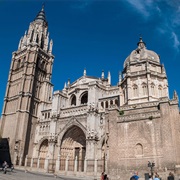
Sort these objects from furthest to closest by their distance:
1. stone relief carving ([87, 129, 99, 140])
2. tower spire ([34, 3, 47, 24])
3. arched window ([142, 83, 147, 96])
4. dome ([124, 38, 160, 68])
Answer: tower spire ([34, 3, 47, 24]) → dome ([124, 38, 160, 68]) → arched window ([142, 83, 147, 96]) → stone relief carving ([87, 129, 99, 140])

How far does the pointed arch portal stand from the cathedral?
0.16 meters

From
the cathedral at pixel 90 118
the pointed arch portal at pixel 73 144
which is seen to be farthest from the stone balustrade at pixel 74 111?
the pointed arch portal at pixel 73 144

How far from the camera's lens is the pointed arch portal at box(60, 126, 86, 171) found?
3456 centimetres

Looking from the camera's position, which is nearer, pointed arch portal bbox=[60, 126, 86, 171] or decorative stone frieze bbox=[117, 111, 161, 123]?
decorative stone frieze bbox=[117, 111, 161, 123]

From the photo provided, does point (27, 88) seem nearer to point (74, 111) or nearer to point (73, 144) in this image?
point (74, 111)

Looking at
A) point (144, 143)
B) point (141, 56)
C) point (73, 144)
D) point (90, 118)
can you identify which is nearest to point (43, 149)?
point (73, 144)

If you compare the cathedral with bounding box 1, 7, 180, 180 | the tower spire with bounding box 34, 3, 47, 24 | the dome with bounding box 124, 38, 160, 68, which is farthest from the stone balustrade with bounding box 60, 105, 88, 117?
the tower spire with bounding box 34, 3, 47, 24

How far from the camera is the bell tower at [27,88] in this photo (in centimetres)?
3900

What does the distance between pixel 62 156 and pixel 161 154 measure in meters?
20.3

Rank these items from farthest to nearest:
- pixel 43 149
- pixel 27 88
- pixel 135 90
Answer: pixel 27 88
pixel 43 149
pixel 135 90

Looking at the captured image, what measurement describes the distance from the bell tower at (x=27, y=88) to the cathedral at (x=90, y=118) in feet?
0.59

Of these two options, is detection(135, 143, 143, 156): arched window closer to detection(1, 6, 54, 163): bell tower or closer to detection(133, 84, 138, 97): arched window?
detection(133, 84, 138, 97): arched window

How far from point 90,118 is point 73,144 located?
21.3 ft

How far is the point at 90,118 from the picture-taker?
3225 centimetres
